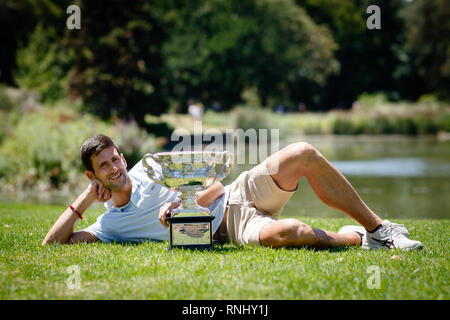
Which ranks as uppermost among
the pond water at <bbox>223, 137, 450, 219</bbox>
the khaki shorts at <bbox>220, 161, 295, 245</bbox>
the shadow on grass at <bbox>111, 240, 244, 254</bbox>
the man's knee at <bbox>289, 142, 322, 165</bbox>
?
the man's knee at <bbox>289, 142, 322, 165</bbox>

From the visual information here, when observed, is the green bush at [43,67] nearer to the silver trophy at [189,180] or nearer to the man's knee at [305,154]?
the silver trophy at [189,180]

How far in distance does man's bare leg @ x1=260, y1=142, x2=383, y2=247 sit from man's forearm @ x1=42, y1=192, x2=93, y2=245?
4.18 ft

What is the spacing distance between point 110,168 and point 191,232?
0.71 meters

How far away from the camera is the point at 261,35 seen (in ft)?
117

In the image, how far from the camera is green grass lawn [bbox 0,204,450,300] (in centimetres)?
264

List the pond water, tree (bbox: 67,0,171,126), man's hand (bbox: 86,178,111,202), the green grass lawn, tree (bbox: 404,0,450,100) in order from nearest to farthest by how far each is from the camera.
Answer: the green grass lawn < man's hand (bbox: 86,178,111,202) < the pond water < tree (bbox: 67,0,171,126) < tree (bbox: 404,0,450,100)

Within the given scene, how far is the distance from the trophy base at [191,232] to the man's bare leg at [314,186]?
39cm

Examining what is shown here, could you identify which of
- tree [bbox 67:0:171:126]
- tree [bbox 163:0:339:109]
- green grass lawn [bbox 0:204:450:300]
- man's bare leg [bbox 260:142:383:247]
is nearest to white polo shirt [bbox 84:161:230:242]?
green grass lawn [bbox 0:204:450:300]

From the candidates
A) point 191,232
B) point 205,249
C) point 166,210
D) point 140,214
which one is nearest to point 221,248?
point 205,249

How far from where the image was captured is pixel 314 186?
3498 millimetres

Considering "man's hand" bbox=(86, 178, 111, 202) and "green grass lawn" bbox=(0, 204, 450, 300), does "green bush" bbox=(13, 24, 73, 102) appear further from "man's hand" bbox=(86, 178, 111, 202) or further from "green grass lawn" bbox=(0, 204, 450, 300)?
"green grass lawn" bbox=(0, 204, 450, 300)

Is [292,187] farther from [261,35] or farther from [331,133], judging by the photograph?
[261,35]

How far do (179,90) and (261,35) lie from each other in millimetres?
6913
